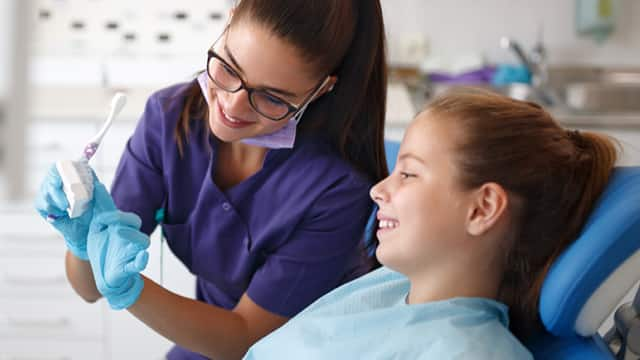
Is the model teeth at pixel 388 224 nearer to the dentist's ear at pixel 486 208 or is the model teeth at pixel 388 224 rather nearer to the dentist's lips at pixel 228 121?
the dentist's ear at pixel 486 208

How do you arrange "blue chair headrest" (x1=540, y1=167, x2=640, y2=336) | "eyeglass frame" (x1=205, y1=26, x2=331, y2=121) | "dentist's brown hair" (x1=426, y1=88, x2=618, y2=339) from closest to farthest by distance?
"blue chair headrest" (x1=540, y1=167, x2=640, y2=336), "dentist's brown hair" (x1=426, y1=88, x2=618, y2=339), "eyeglass frame" (x1=205, y1=26, x2=331, y2=121)

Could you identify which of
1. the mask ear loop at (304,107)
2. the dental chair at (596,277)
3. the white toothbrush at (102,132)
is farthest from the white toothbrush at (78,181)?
the dental chair at (596,277)

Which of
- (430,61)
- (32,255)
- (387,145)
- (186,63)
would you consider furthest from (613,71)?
(32,255)

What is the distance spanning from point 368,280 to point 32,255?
1.77m

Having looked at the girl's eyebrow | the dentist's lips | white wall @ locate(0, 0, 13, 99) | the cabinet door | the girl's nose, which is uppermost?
white wall @ locate(0, 0, 13, 99)

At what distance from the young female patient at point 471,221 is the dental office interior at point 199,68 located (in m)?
1.37

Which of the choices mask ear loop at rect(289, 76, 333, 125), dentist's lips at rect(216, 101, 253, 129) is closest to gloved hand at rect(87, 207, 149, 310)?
dentist's lips at rect(216, 101, 253, 129)

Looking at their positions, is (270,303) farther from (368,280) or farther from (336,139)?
(336,139)

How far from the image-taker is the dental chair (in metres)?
0.92

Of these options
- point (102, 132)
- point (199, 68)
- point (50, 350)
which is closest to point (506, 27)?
point (199, 68)

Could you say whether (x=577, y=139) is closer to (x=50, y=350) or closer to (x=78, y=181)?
(x=78, y=181)

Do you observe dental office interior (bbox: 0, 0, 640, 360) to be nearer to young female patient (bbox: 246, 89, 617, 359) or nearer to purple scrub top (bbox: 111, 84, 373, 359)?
purple scrub top (bbox: 111, 84, 373, 359)

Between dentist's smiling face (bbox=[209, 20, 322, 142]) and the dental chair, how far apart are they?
457mm

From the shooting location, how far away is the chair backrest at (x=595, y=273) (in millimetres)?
920
